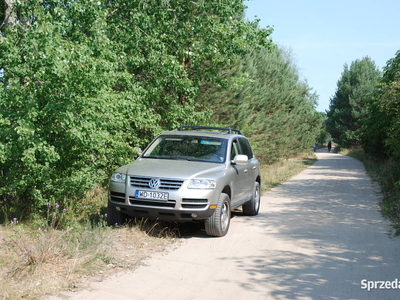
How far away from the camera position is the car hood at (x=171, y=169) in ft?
24.2

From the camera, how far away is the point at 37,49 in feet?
25.2

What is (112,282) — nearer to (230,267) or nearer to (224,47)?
(230,267)

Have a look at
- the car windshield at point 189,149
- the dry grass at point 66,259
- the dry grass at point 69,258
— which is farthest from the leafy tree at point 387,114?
the dry grass at point 66,259

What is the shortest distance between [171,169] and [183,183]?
467mm

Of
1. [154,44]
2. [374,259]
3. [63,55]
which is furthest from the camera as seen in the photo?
[154,44]

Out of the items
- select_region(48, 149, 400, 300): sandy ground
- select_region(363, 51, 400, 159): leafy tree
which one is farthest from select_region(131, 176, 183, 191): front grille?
select_region(363, 51, 400, 159): leafy tree

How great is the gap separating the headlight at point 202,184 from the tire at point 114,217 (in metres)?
1.47

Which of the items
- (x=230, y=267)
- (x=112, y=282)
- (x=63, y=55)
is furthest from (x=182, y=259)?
(x=63, y=55)

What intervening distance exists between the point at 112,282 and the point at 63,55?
13.4 feet

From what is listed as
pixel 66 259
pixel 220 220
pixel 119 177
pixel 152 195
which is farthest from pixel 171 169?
pixel 66 259

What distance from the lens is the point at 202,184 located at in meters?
7.34

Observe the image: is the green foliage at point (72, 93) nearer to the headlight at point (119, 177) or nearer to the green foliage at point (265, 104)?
the headlight at point (119, 177)

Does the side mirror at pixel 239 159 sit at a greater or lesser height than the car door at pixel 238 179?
greater

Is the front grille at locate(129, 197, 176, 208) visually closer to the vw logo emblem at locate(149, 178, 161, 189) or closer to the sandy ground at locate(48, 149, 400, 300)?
the vw logo emblem at locate(149, 178, 161, 189)
